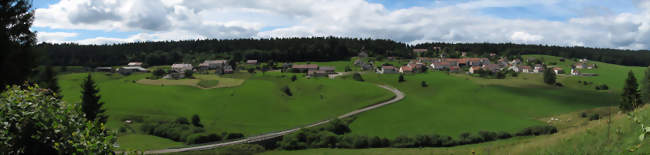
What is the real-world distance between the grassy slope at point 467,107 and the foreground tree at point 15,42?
43.8 meters

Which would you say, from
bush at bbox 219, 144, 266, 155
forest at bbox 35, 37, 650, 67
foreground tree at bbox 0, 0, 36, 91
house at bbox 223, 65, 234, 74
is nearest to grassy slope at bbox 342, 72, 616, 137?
bush at bbox 219, 144, 266, 155

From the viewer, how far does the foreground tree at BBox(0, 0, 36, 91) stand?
14.6 m

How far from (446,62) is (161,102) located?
11663 cm

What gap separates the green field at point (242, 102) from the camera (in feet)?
205

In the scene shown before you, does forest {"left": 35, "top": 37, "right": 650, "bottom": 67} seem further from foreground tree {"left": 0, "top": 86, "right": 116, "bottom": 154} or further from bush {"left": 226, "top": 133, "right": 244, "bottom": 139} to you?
foreground tree {"left": 0, "top": 86, "right": 116, "bottom": 154}

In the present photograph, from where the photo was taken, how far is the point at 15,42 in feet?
54.5

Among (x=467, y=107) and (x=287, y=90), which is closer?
(x=467, y=107)

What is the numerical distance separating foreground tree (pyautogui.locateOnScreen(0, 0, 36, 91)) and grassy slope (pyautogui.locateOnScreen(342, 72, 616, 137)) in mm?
43840

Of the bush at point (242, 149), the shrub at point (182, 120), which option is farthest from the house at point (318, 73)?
the bush at point (242, 149)

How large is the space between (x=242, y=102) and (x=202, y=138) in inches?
926

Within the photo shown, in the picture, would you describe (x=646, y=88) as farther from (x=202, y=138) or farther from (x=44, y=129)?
(x=44, y=129)

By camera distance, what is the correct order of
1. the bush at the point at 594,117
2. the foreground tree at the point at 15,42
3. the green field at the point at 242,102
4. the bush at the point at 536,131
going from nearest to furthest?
the foreground tree at the point at 15,42
the bush at the point at 536,131
the bush at the point at 594,117
the green field at the point at 242,102

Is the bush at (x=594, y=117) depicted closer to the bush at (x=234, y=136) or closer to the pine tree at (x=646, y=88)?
the pine tree at (x=646, y=88)

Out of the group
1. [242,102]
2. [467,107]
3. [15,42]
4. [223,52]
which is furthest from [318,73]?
[15,42]
